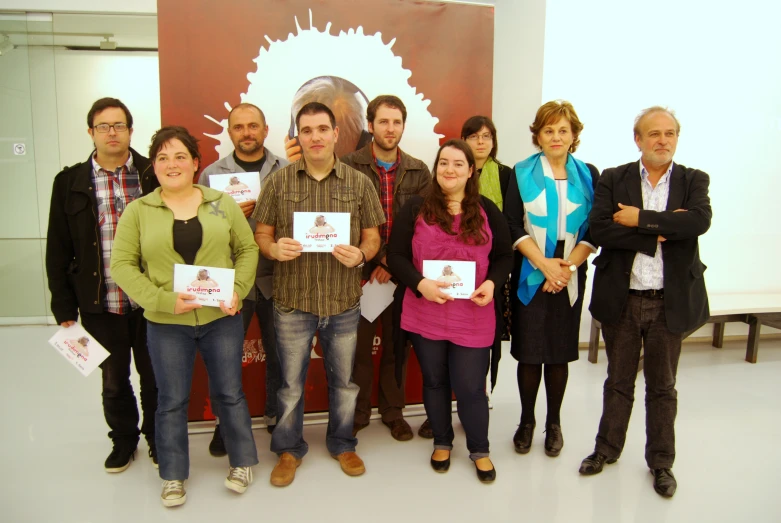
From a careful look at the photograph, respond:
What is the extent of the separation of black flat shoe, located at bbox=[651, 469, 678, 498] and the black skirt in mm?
688

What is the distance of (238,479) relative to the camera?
8.28 feet

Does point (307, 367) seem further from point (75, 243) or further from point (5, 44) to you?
point (5, 44)

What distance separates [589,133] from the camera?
15.7 feet

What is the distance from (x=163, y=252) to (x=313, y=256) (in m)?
0.65

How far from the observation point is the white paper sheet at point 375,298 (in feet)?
9.87

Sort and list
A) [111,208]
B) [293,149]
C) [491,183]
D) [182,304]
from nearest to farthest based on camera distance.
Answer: [182,304] → [111,208] → [491,183] → [293,149]

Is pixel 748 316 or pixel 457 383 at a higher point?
pixel 457 383

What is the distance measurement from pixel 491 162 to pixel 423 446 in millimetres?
1710

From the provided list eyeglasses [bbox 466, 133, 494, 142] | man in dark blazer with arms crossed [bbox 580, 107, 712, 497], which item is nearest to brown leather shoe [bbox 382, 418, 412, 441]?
man in dark blazer with arms crossed [bbox 580, 107, 712, 497]

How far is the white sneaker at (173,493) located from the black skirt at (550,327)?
5.98 ft

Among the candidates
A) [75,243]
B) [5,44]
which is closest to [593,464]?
[75,243]

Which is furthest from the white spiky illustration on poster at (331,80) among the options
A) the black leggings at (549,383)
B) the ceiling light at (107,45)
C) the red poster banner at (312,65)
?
the ceiling light at (107,45)

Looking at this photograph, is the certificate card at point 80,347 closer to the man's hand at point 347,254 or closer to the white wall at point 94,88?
the man's hand at point 347,254

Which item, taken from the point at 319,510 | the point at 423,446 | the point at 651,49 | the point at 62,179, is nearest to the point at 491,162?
the point at 423,446
